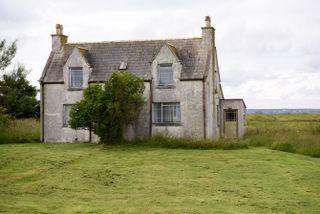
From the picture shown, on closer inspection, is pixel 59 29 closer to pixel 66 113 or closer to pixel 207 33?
pixel 66 113

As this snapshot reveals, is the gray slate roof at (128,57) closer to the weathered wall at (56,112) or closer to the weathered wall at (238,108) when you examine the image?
the weathered wall at (56,112)

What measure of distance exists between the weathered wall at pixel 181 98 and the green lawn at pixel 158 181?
14.6ft

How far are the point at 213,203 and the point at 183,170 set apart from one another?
6.79m

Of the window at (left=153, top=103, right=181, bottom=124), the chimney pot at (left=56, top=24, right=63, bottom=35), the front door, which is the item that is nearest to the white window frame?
the chimney pot at (left=56, top=24, right=63, bottom=35)

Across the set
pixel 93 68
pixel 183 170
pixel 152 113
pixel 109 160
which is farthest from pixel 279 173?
pixel 93 68

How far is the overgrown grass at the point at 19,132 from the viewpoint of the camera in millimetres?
34750

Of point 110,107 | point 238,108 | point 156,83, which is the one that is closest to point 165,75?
point 156,83

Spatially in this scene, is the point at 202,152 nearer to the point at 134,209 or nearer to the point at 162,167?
the point at 162,167

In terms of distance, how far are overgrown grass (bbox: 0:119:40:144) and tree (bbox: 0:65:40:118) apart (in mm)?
Result: 6184

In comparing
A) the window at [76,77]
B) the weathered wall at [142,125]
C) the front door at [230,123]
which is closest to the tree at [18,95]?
the window at [76,77]

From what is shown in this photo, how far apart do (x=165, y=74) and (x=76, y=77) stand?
6.67 meters

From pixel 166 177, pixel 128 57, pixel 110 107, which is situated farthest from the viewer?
pixel 128 57

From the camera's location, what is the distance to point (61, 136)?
35.8 metres

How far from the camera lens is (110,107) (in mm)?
30359
